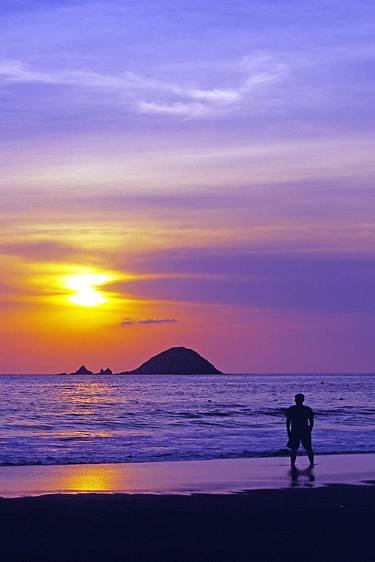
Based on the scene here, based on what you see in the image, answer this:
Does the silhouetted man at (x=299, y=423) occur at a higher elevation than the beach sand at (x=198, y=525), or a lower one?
higher

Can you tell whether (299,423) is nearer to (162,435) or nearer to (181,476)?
(181,476)

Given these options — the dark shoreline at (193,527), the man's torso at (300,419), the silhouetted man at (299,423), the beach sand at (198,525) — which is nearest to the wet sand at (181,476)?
the beach sand at (198,525)

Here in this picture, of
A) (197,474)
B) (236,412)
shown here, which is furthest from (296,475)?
(236,412)

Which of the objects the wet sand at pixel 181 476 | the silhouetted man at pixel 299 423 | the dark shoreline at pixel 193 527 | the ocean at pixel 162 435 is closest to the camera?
the dark shoreline at pixel 193 527

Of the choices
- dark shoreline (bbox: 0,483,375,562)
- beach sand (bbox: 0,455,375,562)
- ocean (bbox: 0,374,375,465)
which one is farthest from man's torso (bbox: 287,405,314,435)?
ocean (bbox: 0,374,375,465)

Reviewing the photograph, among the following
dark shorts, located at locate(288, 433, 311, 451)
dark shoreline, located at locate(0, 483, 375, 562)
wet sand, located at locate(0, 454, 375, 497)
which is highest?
dark shorts, located at locate(288, 433, 311, 451)

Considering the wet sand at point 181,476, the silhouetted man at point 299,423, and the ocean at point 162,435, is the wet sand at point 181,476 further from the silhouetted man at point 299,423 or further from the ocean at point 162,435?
the ocean at point 162,435

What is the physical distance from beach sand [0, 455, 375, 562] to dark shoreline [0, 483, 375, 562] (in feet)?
0.04

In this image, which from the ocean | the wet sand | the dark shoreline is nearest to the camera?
the dark shoreline

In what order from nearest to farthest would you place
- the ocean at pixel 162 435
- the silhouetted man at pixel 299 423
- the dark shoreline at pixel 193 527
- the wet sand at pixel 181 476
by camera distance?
1. the dark shoreline at pixel 193 527
2. the wet sand at pixel 181 476
3. the silhouetted man at pixel 299 423
4. the ocean at pixel 162 435

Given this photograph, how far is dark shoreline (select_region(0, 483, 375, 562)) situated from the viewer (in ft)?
38.8

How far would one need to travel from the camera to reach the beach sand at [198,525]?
11875 millimetres

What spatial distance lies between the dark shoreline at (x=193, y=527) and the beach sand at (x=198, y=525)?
0.01 meters

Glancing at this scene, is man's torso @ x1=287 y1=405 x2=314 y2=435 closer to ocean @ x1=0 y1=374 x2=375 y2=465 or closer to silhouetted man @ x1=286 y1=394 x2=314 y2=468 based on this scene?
silhouetted man @ x1=286 y1=394 x2=314 y2=468
